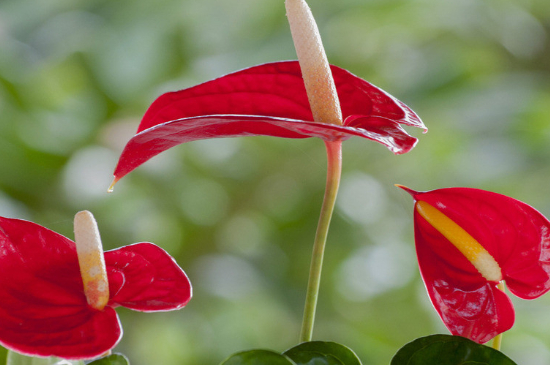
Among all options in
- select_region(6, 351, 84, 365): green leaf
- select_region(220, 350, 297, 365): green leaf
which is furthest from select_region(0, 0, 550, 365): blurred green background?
select_region(220, 350, 297, 365): green leaf

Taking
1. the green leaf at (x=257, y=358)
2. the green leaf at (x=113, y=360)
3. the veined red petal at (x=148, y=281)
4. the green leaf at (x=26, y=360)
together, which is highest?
the veined red petal at (x=148, y=281)

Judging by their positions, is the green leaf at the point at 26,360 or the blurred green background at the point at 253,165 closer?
the green leaf at the point at 26,360

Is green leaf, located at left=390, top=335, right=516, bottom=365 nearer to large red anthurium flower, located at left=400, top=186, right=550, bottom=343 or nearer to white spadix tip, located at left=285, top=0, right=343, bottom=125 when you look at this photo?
large red anthurium flower, located at left=400, top=186, right=550, bottom=343

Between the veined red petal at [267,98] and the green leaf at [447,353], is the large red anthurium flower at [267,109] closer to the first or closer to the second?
the veined red petal at [267,98]

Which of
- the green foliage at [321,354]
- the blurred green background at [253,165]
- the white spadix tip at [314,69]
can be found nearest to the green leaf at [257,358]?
the green foliage at [321,354]

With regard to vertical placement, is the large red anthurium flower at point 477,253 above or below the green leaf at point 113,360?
above
